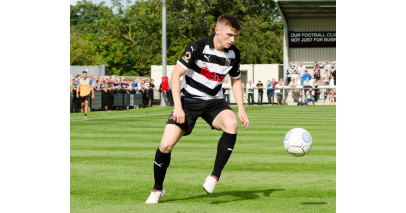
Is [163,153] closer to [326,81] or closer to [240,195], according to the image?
[240,195]

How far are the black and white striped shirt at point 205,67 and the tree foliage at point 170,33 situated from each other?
53.9 meters

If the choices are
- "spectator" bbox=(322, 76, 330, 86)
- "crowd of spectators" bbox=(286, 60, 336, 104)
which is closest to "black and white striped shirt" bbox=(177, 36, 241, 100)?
"crowd of spectators" bbox=(286, 60, 336, 104)

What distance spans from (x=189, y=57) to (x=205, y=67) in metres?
0.23

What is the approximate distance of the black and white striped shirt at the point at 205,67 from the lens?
6998 millimetres

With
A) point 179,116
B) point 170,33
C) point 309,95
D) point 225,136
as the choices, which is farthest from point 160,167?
point 170,33

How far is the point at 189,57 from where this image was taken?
6.95 meters

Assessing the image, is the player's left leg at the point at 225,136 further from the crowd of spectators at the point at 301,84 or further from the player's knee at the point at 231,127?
the crowd of spectators at the point at 301,84

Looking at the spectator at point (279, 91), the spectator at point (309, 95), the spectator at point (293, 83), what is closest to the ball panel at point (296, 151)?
the spectator at point (309, 95)

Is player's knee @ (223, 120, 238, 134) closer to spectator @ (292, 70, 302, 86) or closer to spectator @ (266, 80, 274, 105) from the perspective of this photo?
spectator @ (292, 70, 302, 86)

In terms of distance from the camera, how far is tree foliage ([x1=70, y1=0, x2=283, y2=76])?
6228 cm
